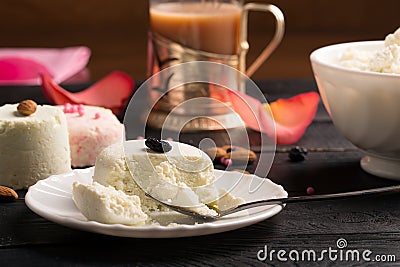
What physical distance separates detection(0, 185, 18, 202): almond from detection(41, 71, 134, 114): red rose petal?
20.8 inches

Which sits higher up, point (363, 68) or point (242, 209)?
point (363, 68)

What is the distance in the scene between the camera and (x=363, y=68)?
56.8 inches

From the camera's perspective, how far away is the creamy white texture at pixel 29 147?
133 centimetres

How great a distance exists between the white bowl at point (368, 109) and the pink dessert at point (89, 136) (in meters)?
0.41

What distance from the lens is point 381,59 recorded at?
54.7 inches

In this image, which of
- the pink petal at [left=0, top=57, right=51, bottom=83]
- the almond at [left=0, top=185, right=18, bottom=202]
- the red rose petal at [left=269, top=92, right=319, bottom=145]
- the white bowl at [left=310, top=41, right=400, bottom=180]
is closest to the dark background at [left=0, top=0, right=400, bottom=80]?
the pink petal at [left=0, top=57, right=51, bottom=83]

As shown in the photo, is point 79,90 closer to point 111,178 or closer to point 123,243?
point 111,178

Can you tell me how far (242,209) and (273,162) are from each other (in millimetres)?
385

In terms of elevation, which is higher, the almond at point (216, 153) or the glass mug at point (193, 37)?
the glass mug at point (193, 37)

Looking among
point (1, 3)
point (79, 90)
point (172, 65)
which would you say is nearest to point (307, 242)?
point (172, 65)

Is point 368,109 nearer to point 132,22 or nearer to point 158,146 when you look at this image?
point 158,146

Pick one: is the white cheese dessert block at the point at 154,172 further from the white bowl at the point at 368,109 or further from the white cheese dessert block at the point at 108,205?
the white bowl at the point at 368,109

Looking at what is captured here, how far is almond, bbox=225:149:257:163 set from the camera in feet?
4.90

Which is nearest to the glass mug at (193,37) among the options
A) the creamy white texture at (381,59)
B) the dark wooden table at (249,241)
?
the creamy white texture at (381,59)
